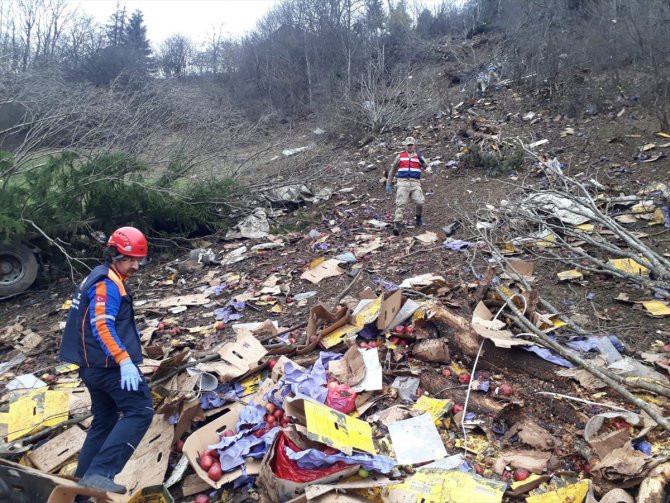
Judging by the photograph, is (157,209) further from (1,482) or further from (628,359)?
(628,359)

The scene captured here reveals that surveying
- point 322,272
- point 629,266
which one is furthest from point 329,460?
point 629,266

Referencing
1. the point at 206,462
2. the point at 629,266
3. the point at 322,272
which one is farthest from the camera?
the point at 322,272

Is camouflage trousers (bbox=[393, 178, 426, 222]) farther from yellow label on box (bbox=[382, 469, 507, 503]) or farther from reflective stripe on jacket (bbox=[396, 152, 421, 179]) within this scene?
yellow label on box (bbox=[382, 469, 507, 503])

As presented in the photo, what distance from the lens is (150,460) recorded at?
2.68 metres

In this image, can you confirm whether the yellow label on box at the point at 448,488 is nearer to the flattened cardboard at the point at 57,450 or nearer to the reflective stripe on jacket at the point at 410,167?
the flattened cardboard at the point at 57,450

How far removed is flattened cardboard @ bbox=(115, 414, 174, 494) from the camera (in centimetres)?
257

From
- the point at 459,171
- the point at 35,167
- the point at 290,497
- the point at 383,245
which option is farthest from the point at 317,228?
the point at 290,497

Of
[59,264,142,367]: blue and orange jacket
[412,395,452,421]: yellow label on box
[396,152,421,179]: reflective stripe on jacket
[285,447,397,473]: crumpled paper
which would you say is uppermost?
[396,152,421,179]: reflective stripe on jacket

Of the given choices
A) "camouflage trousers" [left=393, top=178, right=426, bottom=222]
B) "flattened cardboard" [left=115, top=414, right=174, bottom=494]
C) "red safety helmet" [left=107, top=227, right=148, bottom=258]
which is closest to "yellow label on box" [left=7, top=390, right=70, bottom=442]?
"flattened cardboard" [left=115, top=414, right=174, bottom=494]

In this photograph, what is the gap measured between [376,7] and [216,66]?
9715 mm

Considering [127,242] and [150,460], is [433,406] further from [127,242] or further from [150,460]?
[127,242]

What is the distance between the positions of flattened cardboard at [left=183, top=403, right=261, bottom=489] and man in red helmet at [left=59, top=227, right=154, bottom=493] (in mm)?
299

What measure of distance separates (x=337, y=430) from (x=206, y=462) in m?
0.80

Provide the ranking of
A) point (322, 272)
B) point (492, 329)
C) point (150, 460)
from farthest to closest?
point (322, 272) → point (492, 329) → point (150, 460)
